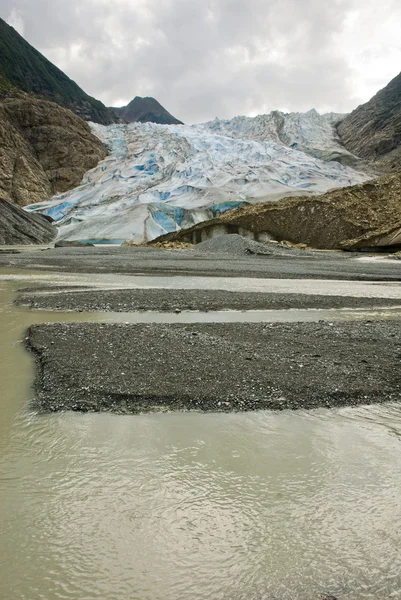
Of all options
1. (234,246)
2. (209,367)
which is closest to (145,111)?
(234,246)

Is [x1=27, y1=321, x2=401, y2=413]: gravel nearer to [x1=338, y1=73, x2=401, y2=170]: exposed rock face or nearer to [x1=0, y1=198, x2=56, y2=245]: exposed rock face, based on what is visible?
[x1=0, y1=198, x2=56, y2=245]: exposed rock face

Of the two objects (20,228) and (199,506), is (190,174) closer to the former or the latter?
(20,228)

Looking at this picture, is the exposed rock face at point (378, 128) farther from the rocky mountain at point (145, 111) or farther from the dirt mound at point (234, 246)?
the rocky mountain at point (145, 111)

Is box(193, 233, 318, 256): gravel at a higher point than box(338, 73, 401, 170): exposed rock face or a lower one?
lower

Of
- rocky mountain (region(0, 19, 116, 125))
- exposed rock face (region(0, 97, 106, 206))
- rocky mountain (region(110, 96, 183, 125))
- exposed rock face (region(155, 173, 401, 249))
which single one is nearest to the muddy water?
exposed rock face (region(155, 173, 401, 249))

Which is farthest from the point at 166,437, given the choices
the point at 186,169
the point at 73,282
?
the point at 186,169

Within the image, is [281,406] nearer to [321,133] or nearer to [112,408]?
[112,408]

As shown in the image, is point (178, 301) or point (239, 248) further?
point (239, 248)
